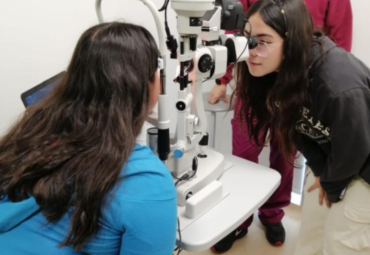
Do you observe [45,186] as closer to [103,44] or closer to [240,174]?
[103,44]

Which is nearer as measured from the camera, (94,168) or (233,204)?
(94,168)

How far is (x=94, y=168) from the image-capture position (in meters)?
0.77

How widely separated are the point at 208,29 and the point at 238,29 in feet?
0.42

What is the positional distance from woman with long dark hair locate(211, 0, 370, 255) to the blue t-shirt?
0.60 m

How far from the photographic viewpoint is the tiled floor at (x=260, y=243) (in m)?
2.11

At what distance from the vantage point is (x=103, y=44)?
2.79ft

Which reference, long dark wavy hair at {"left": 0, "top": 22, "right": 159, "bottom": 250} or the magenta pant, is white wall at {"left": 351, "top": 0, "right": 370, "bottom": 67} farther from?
long dark wavy hair at {"left": 0, "top": 22, "right": 159, "bottom": 250}

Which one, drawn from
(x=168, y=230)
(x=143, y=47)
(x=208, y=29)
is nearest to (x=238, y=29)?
(x=208, y=29)

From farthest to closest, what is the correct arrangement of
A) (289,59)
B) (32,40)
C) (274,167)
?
(274,167) → (32,40) → (289,59)

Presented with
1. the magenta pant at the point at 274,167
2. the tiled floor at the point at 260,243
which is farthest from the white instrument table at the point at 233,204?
the tiled floor at the point at 260,243

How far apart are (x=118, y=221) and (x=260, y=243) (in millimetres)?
1596

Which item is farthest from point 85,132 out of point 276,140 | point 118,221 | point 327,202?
point 276,140

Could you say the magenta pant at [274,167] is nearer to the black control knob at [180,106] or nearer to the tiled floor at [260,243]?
the tiled floor at [260,243]

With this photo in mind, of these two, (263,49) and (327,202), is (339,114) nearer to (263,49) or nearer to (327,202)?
(263,49)
